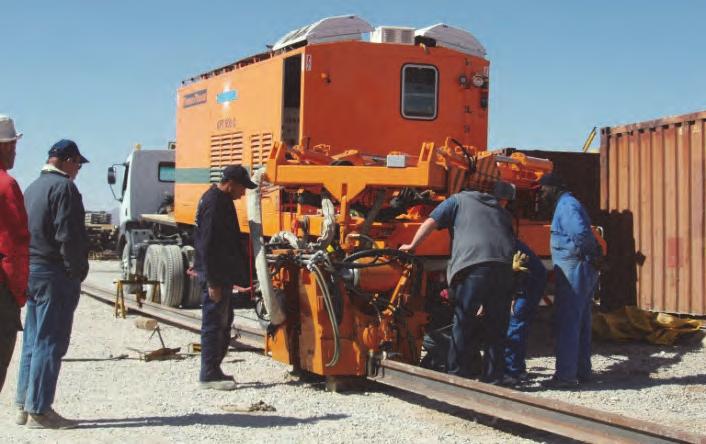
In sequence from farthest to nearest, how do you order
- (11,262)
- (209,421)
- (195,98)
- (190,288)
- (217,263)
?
(190,288) < (195,98) < (217,263) < (209,421) < (11,262)

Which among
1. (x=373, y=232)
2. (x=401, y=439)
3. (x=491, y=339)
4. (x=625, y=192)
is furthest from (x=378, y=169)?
(x=625, y=192)

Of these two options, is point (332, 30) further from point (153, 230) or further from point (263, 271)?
point (153, 230)

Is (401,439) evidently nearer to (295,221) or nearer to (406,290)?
(406,290)

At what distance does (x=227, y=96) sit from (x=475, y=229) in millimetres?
6093

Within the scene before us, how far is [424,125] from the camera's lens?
36.7 feet

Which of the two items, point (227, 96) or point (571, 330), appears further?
point (227, 96)

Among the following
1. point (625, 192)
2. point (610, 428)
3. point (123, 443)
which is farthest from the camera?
point (625, 192)

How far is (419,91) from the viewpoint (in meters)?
11.2

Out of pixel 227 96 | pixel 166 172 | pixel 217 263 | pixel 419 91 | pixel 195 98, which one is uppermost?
pixel 195 98

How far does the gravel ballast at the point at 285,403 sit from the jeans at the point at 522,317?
0.84 feet

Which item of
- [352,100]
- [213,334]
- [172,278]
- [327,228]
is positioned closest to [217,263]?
[213,334]

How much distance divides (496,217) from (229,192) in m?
2.27

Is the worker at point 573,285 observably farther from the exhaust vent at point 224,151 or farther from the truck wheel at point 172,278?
the truck wheel at point 172,278

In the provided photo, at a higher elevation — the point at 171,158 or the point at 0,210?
the point at 171,158
